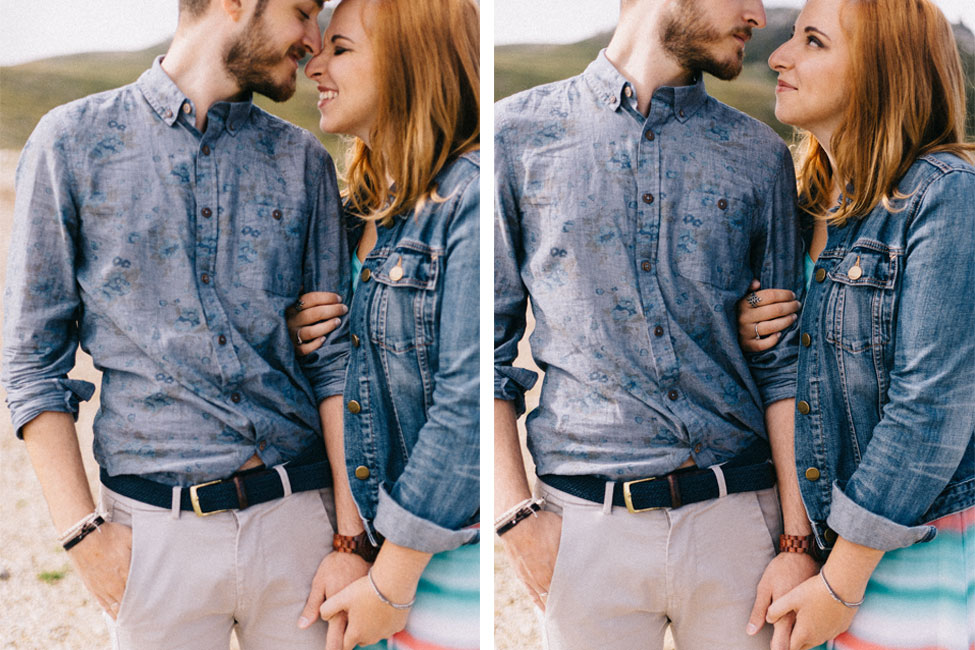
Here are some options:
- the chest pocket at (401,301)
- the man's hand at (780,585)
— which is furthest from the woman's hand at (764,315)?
the chest pocket at (401,301)

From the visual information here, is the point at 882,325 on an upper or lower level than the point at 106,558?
upper

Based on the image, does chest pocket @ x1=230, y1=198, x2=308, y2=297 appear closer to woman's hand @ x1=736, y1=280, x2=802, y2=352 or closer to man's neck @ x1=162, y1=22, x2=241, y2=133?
man's neck @ x1=162, y1=22, x2=241, y2=133

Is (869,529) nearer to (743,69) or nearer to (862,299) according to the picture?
(862,299)

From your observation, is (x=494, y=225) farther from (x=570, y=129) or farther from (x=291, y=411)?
(x=291, y=411)

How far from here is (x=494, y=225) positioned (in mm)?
2086

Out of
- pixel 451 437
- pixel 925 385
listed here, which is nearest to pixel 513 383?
pixel 451 437

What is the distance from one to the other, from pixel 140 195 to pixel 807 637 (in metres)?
1.67

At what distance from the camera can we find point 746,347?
204 centimetres

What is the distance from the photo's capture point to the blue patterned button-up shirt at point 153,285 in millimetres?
1908

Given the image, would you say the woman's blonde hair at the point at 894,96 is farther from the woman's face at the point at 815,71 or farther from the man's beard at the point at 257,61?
the man's beard at the point at 257,61

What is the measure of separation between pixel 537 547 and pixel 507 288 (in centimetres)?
57

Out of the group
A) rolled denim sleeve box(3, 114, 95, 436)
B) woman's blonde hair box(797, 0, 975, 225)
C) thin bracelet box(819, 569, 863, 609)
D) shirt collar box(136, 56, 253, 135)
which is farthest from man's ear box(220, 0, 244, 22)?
thin bracelet box(819, 569, 863, 609)

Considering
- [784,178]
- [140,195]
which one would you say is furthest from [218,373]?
[784,178]

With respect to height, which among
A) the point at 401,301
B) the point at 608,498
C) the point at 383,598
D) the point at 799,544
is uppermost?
the point at 401,301
